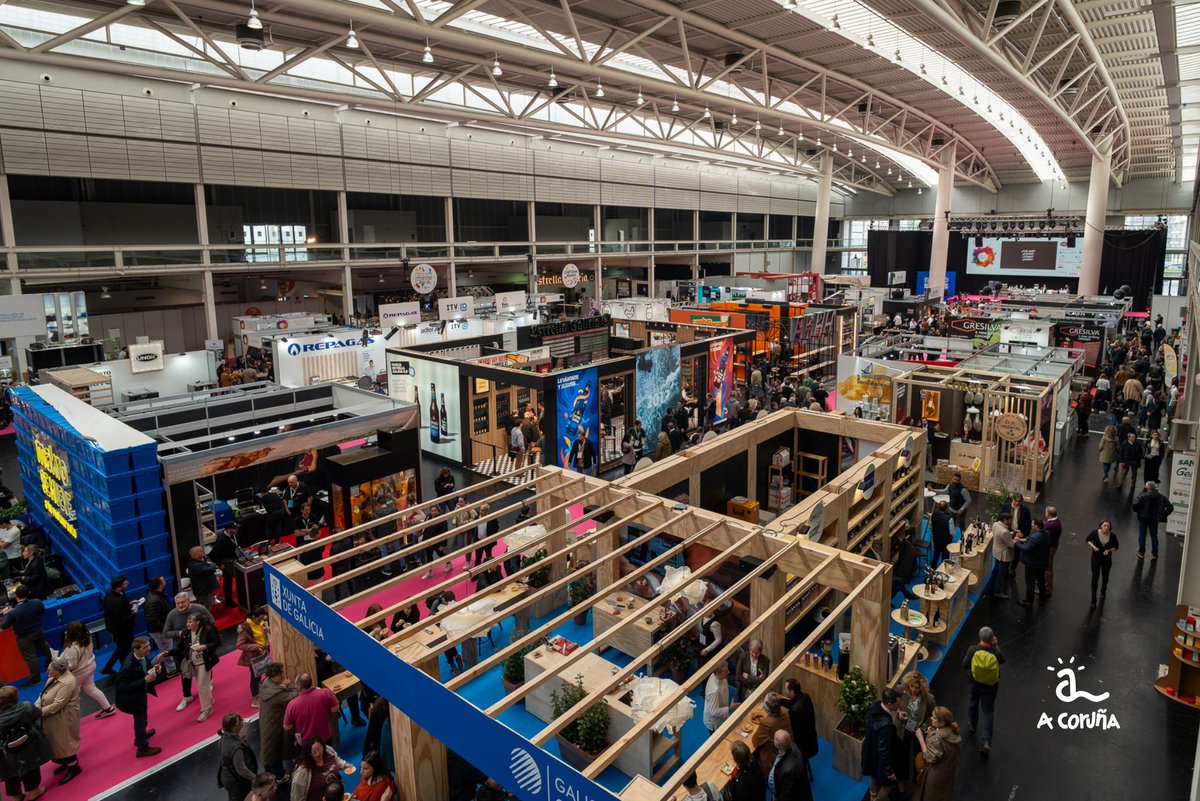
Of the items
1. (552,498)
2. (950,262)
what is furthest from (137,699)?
(950,262)

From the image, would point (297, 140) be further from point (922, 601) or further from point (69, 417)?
point (922, 601)

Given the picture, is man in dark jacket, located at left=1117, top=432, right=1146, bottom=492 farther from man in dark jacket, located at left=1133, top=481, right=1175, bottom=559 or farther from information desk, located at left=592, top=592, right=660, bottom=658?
information desk, located at left=592, top=592, right=660, bottom=658

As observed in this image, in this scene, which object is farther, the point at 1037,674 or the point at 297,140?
the point at 297,140

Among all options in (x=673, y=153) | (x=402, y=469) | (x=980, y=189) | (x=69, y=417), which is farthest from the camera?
(x=980, y=189)

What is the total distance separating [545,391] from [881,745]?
9.22 m

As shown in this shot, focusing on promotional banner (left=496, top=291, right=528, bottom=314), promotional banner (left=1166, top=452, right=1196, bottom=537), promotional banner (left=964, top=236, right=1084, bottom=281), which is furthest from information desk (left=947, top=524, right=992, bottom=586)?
promotional banner (left=964, top=236, right=1084, bottom=281)

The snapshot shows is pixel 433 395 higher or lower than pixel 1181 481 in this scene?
higher

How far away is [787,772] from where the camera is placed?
16.9 ft

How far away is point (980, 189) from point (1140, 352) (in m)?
27.3

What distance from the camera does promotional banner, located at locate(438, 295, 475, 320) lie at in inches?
885

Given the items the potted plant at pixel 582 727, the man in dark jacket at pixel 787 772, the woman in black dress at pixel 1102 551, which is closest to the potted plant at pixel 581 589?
the potted plant at pixel 582 727

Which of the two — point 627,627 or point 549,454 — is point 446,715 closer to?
point 627,627

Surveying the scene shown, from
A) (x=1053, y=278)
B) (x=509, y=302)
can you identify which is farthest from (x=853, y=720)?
(x=1053, y=278)

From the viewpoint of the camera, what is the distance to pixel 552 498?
28.2 ft
